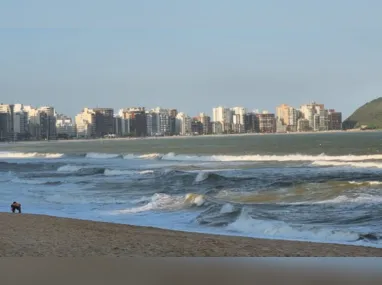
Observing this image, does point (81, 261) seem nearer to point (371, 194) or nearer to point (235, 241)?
point (235, 241)

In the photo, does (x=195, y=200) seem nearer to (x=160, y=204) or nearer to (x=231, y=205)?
(x=160, y=204)

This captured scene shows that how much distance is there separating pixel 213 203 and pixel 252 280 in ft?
44.6

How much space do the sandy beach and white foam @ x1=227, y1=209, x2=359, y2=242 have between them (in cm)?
182

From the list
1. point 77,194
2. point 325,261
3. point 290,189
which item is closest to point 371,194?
point 290,189

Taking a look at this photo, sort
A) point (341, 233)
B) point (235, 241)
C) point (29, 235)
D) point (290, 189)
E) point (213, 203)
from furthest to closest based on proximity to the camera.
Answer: point (290, 189), point (213, 203), point (341, 233), point (29, 235), point (235, 241)

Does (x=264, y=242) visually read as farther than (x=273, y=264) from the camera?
Yes

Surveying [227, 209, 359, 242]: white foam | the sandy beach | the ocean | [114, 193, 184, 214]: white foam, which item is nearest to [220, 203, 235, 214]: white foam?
the ocean

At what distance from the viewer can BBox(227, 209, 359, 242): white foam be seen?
12.3 metres

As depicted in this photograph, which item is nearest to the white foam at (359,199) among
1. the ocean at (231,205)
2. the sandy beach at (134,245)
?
the ocean at (231,205)

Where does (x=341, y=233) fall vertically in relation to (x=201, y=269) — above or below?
below

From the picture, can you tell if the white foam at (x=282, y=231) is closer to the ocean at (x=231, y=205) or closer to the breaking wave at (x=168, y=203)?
the ocean at (x=231, y=205)

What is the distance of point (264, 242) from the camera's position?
1073cm

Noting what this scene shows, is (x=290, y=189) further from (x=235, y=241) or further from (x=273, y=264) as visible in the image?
(x=273, y=264)

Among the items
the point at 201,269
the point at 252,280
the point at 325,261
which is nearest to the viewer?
the point at 252,280
